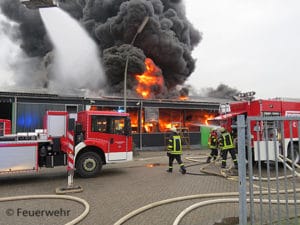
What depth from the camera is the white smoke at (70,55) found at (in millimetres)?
33406

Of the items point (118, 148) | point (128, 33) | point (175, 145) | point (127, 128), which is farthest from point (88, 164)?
point (128, 33)

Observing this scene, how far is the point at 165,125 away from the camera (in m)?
21.7

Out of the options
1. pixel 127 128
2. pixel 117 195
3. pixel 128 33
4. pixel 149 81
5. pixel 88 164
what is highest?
pixel 128 33

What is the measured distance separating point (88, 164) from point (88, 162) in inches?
2.5

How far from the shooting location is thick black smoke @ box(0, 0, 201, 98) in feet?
98.8

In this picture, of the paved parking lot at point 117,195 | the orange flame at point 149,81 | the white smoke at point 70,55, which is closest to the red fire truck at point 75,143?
the paved parking lot at point 117,195

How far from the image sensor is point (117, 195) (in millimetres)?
6797

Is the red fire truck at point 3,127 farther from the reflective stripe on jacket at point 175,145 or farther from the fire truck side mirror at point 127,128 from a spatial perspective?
the reflective stripe on jacket at point 175,145

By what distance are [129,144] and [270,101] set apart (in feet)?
16.5

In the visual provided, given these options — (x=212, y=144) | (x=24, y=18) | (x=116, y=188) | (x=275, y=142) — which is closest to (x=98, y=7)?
(x=24, y=18)

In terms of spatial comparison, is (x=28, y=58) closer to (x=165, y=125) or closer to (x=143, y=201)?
(x=165, y=125)

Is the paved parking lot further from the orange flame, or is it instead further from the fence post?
the orange flame

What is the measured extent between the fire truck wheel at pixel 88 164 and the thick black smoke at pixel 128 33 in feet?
64.4

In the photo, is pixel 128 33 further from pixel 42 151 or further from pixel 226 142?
pixel 42 151
